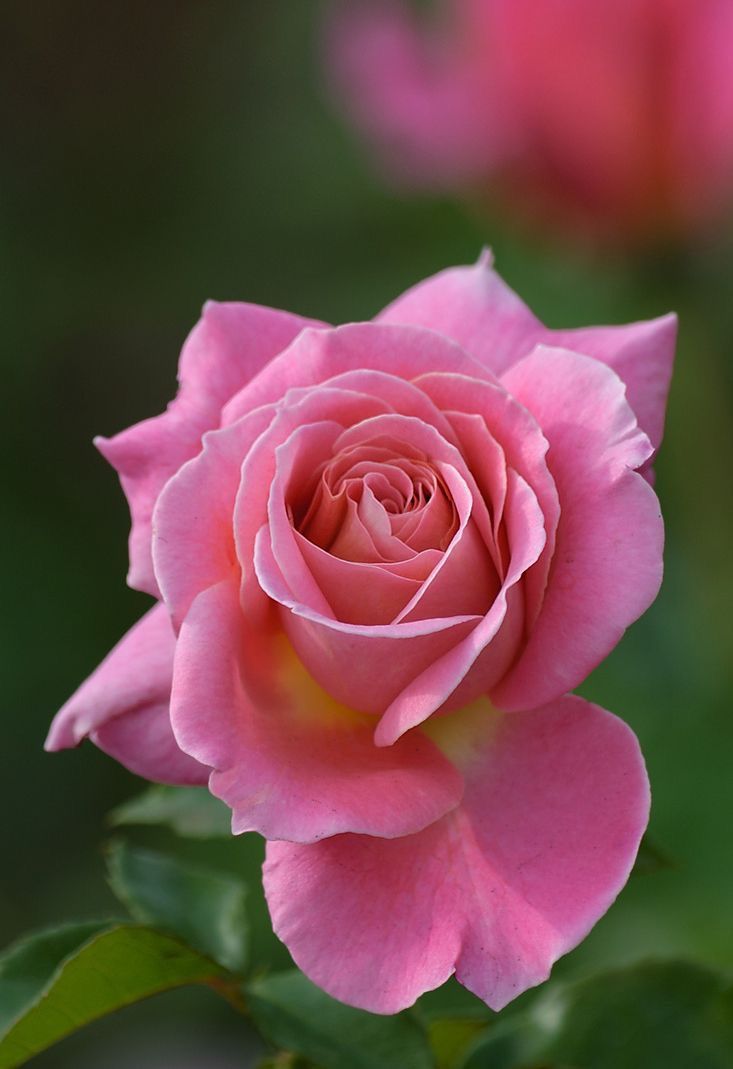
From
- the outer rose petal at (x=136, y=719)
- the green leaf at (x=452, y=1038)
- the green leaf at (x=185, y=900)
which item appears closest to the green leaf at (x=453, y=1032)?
the green leaf at (x=452, y=1038)

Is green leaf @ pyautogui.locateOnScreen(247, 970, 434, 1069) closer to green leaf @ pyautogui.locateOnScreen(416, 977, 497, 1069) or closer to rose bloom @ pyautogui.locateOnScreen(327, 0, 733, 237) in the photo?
green leaf @ pyautogui.locateOnScreen(416, 977, 497, 1069)

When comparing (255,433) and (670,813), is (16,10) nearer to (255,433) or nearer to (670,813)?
(670,813)

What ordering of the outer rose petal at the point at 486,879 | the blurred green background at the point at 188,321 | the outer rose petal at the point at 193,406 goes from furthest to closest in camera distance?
1. the blurred green background at the point at 188,321
2. the outer rose petal at the point at 193,406
3. the outer rose petal at the point at 486,879

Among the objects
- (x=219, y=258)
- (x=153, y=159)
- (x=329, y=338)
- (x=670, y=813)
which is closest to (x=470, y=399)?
(x=329, y=338)

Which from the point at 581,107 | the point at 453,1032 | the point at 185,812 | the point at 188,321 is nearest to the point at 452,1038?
the point at 453,1032

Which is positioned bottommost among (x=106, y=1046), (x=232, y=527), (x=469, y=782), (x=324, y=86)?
(x=106, y=1046)

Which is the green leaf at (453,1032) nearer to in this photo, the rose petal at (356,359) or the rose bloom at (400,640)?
the rose bloom at (400,640)

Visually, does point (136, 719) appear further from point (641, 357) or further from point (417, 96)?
point (417, 96)
